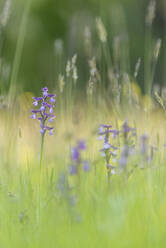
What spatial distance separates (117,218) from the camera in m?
1.50

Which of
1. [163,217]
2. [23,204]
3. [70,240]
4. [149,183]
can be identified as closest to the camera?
[70,240]

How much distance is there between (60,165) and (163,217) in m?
0.67

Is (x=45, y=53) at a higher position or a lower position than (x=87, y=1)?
lower

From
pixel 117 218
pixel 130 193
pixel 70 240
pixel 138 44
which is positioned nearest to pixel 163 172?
pixel 130 193

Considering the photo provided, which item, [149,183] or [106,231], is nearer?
[106,231]

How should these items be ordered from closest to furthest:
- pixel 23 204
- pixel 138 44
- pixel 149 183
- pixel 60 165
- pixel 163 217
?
pixel 163 217 < pixel 149 183 < pixel 23 204 < pixel 60 165 < pixel 138 44

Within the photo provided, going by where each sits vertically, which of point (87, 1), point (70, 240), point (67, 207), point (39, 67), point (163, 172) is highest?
point (87, 1)

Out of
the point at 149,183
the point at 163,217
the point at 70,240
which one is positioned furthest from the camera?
the point at 149,183

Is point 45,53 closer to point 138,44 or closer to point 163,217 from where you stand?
point 138,44

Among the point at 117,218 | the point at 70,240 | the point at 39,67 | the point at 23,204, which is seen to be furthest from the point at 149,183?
the point at 39,67

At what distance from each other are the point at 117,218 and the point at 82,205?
0.83ft

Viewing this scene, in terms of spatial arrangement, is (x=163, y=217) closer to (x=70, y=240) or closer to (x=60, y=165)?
(x=70, y=240)

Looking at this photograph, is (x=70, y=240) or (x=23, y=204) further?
(x=23, y=204)

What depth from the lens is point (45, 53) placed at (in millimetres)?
11406
